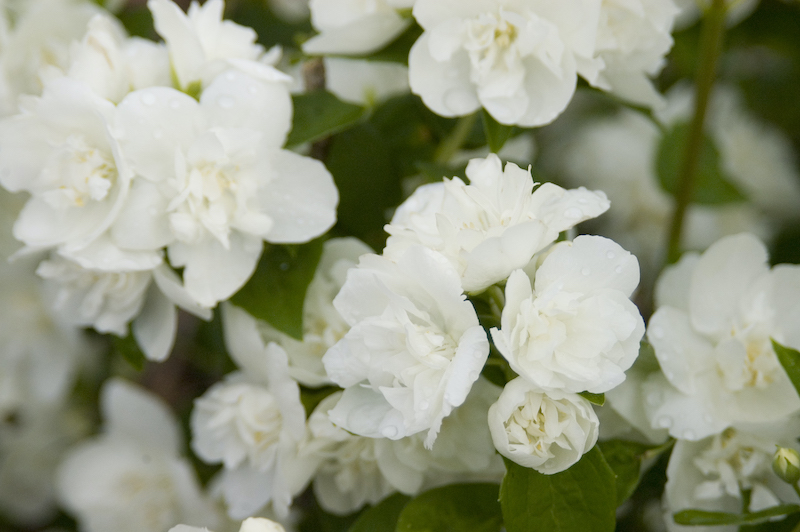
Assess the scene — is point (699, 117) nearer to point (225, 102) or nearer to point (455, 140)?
point (455, 140)

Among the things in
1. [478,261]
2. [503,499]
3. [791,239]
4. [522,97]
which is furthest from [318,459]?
[791,239]

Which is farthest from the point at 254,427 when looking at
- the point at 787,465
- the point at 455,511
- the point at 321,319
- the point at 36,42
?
the point at 36,42

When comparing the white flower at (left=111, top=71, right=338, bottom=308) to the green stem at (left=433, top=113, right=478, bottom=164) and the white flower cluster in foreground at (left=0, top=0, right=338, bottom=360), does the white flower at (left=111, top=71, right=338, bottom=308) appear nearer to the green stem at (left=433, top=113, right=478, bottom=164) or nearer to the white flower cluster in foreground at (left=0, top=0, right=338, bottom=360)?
the white flower cluster in foreground at (left=0, top=0, right=338, bottom=360)

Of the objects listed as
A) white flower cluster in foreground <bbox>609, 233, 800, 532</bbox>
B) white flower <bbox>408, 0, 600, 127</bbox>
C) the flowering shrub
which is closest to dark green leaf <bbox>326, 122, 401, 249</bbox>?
the flowering shrub

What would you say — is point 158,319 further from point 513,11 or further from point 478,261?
point 513,11

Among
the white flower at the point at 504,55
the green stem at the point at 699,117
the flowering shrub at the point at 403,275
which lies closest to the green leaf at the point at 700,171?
the green stem at the point at 699,117

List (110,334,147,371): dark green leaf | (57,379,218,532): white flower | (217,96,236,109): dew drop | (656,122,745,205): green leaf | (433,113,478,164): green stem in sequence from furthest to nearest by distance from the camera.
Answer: (656,122,745,205): green leaf, (57,379,218,532): white flower, (433,113,478,164): green stem, (110,334,147,371): dark green leaf, (217,96,236,109): dew drop

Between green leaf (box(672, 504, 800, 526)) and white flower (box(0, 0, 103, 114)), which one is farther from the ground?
white flower (box(0, 0, 103, 114))
